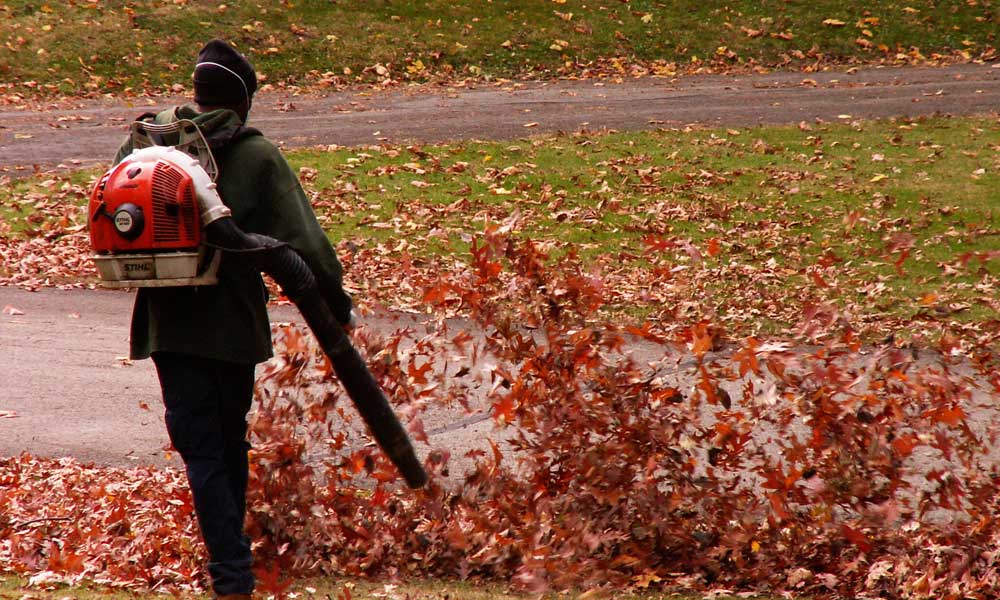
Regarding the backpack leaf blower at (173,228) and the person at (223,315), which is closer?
the backpack leaf blower at (173,228)

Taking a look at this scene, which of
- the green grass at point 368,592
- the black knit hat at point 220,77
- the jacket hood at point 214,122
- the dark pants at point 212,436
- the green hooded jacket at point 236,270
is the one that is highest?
the black knit hat at point 220,77

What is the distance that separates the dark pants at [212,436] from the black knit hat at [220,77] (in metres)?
1.00

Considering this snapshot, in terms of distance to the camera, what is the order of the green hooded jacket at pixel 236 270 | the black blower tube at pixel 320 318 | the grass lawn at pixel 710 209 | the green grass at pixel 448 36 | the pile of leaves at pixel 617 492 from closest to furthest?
the black blower tube at pixel 320 318 → the green hooded jacket at pixel 236 270 → the pile of leaves at pixel 617 492 → the grass lawn at pixel 710 209 → the green grass at pixel 448 36

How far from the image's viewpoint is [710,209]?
12016 mm

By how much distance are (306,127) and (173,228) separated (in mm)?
12765

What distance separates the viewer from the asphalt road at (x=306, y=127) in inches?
275

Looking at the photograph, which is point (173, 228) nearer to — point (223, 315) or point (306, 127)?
point (223, 315)

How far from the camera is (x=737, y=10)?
2311 cm

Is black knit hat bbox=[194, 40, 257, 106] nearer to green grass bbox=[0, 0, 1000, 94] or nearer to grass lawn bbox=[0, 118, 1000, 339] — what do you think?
grass lawn bbox=[0, 118, 1000, 339]

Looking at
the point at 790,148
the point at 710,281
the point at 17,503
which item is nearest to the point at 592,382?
the point at 17,503

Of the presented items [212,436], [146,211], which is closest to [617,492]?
[212,436]

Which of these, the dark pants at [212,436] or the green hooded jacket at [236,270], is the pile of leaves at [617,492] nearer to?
the dark pants at [212,436]

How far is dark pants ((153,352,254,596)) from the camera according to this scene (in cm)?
393

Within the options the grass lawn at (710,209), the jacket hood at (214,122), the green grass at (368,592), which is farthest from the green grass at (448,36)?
the jacket hood at (214,122)
